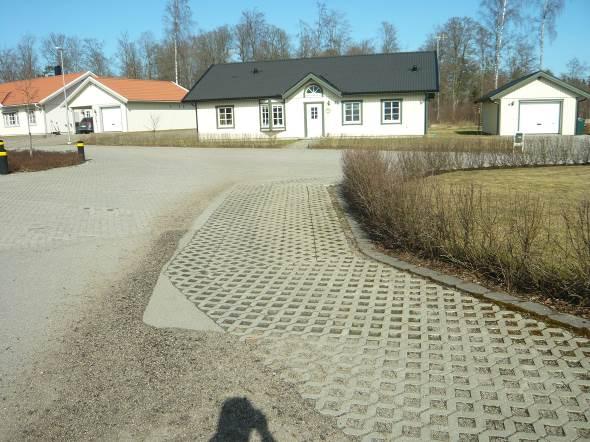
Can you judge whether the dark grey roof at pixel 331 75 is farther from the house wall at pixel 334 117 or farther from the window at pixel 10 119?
the window at pixel 10 119

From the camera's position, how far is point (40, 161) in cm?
2148

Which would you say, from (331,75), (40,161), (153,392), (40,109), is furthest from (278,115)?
(153,392)

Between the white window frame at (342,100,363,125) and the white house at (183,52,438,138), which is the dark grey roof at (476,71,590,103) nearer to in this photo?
the white house at (183,52,438,138)

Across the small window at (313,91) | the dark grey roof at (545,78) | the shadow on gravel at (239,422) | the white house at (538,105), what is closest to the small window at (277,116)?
the small window at (313,91)

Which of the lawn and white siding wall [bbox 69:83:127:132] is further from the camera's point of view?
white siding wall [bbox 69:83:127:132]

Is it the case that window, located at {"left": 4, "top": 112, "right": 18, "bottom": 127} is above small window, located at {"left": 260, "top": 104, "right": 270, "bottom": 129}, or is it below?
above

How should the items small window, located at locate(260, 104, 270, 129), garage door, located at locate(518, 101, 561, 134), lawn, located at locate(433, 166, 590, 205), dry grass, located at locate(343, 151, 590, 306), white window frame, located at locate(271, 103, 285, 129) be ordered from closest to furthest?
dry grass, located at locate(343, 151, 590, 306), lawn, located at locate(433, 166, 590, 205), garage door, located at locate(518, 101, 561, 134), white window frame, located at locate(271, 103, 285, 129), small window, located at locate(260, 104, 270, 129)

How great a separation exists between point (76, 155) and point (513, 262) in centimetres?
2199

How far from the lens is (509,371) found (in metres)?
3.96

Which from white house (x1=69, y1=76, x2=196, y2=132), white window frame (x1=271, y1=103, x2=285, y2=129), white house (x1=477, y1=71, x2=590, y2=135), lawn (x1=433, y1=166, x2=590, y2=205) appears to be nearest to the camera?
lawn (x1=433, y1=166, x2=590, y2=205)

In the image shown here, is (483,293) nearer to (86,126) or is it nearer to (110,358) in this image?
(110,358)

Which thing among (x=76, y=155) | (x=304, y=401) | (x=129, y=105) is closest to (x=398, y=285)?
(x=304, y=401)

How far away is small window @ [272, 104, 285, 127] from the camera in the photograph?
127 ft

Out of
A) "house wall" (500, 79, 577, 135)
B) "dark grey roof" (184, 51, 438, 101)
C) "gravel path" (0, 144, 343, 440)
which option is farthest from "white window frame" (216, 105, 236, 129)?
"gravel path" (0, 144, 343, 440)
